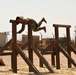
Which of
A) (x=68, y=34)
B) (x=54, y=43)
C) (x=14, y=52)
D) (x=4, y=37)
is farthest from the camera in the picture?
(x=4, y=37)

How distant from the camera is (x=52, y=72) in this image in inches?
434

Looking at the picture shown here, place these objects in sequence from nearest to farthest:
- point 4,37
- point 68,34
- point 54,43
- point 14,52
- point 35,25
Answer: point 14,52 → point 35,25 → point 54,43 → point 68,34 → point 4,37

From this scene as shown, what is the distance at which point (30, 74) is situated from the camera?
34.3 ft

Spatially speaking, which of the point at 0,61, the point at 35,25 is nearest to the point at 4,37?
the point at 0,61

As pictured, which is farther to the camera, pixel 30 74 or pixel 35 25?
pixel 35 25

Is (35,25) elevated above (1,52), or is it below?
above

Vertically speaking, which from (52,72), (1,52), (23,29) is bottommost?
(52,72)

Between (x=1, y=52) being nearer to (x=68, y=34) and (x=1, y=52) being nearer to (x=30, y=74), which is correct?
(x=30, y=74)

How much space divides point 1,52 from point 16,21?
152 centimetres

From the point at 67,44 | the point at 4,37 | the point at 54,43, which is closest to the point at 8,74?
the point at 54,43

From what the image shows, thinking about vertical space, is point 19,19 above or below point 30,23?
above

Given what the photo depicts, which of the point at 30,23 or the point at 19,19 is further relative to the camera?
the point at 30,23

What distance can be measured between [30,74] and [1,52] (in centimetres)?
169

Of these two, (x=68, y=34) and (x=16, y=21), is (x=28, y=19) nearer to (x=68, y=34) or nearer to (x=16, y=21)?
(x=16, y=21)
